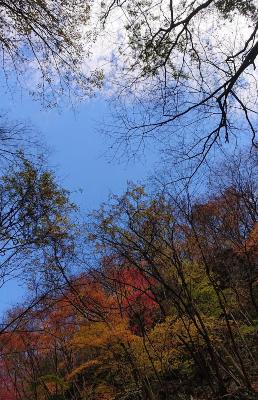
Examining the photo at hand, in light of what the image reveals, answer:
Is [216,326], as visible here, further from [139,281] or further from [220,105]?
[220,105]

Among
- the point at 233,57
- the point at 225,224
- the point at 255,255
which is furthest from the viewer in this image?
the point at 225,224

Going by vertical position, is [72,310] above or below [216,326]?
above

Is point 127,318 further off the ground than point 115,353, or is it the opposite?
point 127,318

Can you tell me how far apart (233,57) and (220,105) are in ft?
2.01

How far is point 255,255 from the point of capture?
57.5ft

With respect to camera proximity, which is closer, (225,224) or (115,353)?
(115,353)

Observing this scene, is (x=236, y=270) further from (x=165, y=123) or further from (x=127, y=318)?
(x=165, y=123)

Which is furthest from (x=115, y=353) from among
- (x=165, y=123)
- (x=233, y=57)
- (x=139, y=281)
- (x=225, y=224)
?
(x=225, y=224)

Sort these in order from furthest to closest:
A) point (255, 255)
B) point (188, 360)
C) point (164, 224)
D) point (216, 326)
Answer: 1. point (255, 255)
2. point (188, 360)
3. point (164, 224)
4. point (216, 326)

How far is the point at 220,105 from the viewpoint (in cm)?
503

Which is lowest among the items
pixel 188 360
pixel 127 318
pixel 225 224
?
pixel 188 360

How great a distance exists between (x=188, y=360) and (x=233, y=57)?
9.35 m

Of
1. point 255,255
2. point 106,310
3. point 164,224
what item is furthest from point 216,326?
point 255,255

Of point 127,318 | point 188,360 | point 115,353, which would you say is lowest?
point 188,360
